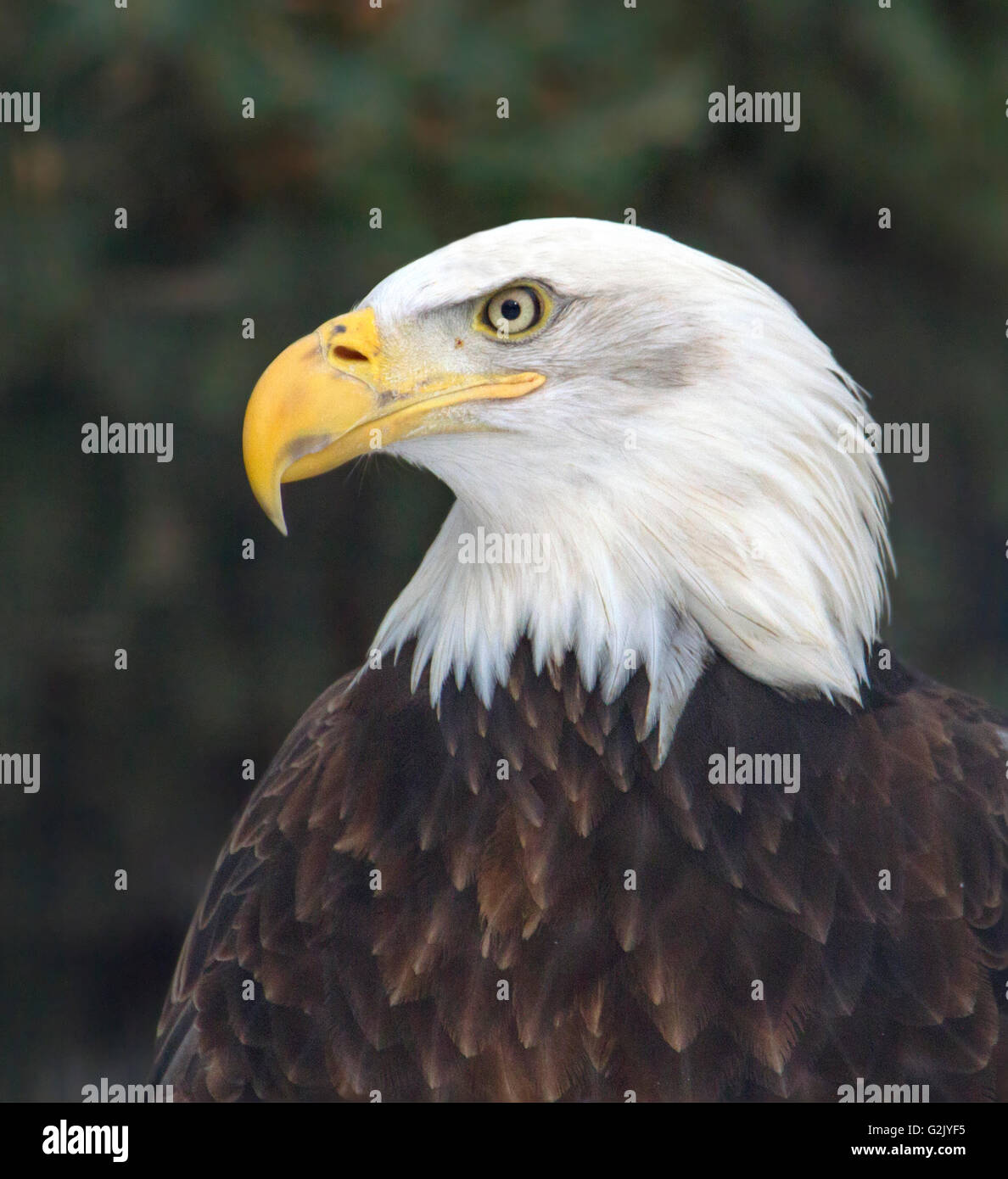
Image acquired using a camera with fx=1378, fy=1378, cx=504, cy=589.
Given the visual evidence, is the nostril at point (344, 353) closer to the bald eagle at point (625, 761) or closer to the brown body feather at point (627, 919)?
the bald eagle at point (625, 761)

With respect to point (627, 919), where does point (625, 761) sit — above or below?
above

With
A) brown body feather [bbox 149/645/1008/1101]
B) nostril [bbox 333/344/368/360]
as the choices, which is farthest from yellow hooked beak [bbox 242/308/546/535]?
brown body feather [bbox 149/645/1008/1101]

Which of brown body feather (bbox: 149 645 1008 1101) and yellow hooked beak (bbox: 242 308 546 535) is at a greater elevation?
yellow hooked beak (bbox: 242 308 546 535)

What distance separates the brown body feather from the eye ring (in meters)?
0.41

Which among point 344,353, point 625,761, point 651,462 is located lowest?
point 625,761

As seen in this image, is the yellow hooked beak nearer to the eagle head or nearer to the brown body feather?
the eagle head

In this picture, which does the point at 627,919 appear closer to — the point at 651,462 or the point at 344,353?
the point at 651,462

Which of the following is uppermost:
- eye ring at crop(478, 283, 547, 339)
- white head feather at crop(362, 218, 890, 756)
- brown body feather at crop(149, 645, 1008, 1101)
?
eye ring at crop(478, 283, 547, 339)

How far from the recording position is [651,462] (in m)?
1.67

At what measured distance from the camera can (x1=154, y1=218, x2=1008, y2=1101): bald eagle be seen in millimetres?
1627

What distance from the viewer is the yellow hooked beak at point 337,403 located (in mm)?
1654

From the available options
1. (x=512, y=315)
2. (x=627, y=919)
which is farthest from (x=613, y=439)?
(x=627, y=919)

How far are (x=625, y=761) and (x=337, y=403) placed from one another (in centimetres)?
56

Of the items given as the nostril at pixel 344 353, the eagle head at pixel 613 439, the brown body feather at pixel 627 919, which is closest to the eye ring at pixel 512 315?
the eagle head at pixel 613 439
